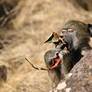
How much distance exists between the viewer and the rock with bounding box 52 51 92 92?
253 cm

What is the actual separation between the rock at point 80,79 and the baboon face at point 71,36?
567 mm

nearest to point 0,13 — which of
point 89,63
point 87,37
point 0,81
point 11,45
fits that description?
point 11,45

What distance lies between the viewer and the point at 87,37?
345 cm

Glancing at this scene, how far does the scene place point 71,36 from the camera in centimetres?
336

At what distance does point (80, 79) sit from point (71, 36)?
33.3 inches

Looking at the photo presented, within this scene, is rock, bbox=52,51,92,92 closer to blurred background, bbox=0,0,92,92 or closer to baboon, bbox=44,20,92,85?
baboon, bbox=44,20,92,85

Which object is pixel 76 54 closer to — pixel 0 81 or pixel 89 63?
pixel 89 63

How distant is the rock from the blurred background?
52.0 inches

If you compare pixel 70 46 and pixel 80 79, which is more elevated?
pixel 80 79

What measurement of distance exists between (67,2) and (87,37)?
273cm

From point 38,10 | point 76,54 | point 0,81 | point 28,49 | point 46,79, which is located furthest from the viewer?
point 38,10

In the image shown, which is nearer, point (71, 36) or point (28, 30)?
point (71, 36)

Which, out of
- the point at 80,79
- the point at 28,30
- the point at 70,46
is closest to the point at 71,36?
the point at 70,46

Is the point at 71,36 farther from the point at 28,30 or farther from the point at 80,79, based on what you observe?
the point at 28,30
